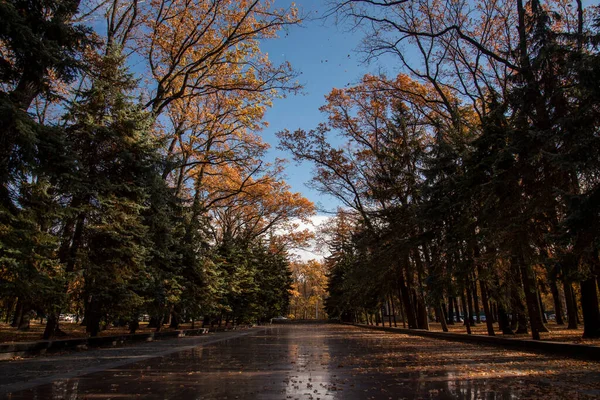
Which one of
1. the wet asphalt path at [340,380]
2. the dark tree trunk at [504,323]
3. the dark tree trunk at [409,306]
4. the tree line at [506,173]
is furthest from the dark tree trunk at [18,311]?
the dark tree trunk at [409,306]

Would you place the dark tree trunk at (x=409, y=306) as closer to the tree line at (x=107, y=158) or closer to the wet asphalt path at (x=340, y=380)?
the tree line at (x=107, y=158)

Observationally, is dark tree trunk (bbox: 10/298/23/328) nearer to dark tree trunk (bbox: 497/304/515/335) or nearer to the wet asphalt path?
the wet asphalt path

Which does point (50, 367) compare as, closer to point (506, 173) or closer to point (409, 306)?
point (506, 173)

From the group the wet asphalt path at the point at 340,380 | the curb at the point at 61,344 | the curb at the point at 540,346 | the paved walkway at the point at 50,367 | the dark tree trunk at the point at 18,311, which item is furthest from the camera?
the dark tree trunk at the point at 18,311

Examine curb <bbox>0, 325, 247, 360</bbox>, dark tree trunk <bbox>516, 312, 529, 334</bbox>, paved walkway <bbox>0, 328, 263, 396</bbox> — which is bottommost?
paved walkway <bbox>0, 328, 263, 396</bbox>

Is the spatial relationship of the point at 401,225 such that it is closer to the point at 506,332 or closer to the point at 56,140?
the point at 506,332

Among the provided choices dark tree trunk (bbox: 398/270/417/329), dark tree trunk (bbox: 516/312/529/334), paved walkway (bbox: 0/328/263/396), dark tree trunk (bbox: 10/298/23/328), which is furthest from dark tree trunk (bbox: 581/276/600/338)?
dark tree trunk (bbox: 10/298/23/328)

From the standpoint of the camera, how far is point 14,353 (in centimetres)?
956

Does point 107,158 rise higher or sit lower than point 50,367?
higher

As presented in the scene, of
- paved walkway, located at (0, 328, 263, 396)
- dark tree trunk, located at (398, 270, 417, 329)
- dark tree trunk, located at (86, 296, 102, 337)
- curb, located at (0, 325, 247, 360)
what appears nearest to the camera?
paved walkway, located at (0, 328, 263, 396)

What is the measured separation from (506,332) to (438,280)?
7356 mm

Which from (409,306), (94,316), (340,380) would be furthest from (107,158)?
(409,306)

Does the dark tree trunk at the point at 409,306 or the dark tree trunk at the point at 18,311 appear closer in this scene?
the dark tree trunk at the point at 18,311

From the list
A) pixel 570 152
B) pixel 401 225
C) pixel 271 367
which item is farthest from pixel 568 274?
pixel 401 225
